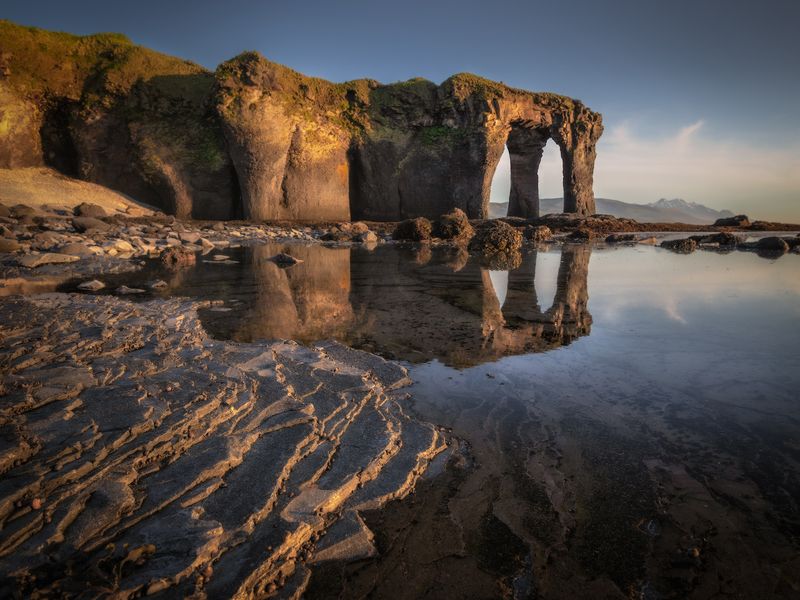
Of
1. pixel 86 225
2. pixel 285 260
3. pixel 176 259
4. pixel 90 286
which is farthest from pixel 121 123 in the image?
pixel 90 286

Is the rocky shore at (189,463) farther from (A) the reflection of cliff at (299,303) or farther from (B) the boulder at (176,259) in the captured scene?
(B) the boulder at (176,259)

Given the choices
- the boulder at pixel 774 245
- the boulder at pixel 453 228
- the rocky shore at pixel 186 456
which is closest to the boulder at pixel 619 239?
→ the boulder at pixel 774 245

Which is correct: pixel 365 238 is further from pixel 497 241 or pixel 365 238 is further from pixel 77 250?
pixel 77 250

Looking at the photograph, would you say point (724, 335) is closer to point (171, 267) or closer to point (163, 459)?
point (163, 459)

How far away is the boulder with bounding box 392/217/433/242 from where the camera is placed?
1506cm

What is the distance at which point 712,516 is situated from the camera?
1479mm

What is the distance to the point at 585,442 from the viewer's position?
6.42ft

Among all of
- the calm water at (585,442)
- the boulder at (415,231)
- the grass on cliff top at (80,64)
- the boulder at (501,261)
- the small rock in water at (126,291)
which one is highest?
the grass on cliff top at (80,64)

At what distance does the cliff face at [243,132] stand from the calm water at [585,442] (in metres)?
16.6

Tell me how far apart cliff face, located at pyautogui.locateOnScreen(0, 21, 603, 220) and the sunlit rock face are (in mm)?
55

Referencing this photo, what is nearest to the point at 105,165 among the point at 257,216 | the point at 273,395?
the point at 257,216

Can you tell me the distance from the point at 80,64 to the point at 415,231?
58.3 ft

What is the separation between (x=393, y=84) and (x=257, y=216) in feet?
35.8

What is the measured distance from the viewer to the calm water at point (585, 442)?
1.27 m
